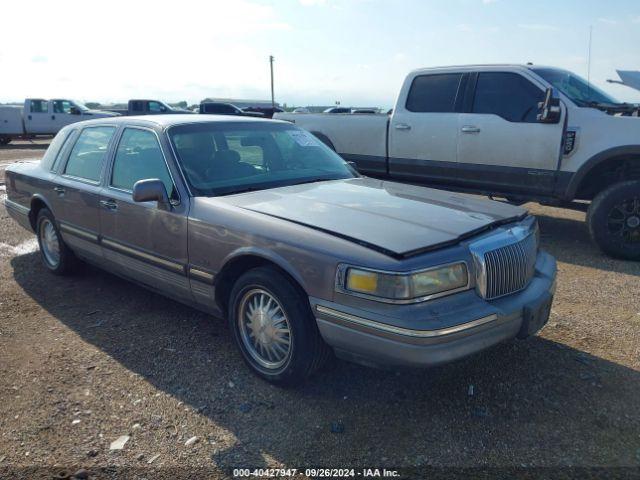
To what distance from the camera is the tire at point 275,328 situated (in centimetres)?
305

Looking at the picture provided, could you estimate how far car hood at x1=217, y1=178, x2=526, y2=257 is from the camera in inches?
114

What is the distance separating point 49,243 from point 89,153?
4.05 ft

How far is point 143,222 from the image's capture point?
396 centimetres

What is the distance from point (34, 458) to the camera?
276cm

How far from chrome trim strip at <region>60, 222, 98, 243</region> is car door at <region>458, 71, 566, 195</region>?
4504mm

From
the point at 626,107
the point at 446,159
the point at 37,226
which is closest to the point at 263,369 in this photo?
the point at 37,226

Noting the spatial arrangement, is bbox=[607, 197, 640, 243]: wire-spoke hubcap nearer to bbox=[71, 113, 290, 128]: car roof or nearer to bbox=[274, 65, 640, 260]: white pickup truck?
bbox=[274, 65, 640, 260]: white pickup truck

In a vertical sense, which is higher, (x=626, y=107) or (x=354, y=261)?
(x=626, y=107)

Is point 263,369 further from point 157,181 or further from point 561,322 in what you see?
point 561,322

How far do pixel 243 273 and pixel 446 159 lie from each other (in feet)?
14.5

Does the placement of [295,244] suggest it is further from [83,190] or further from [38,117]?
[38,117]

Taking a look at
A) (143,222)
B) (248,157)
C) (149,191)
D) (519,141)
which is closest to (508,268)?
(248,157)

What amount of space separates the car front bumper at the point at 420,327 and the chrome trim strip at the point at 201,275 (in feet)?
2.87

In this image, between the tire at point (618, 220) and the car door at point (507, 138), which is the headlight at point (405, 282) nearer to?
the tire at point (618, 220)
